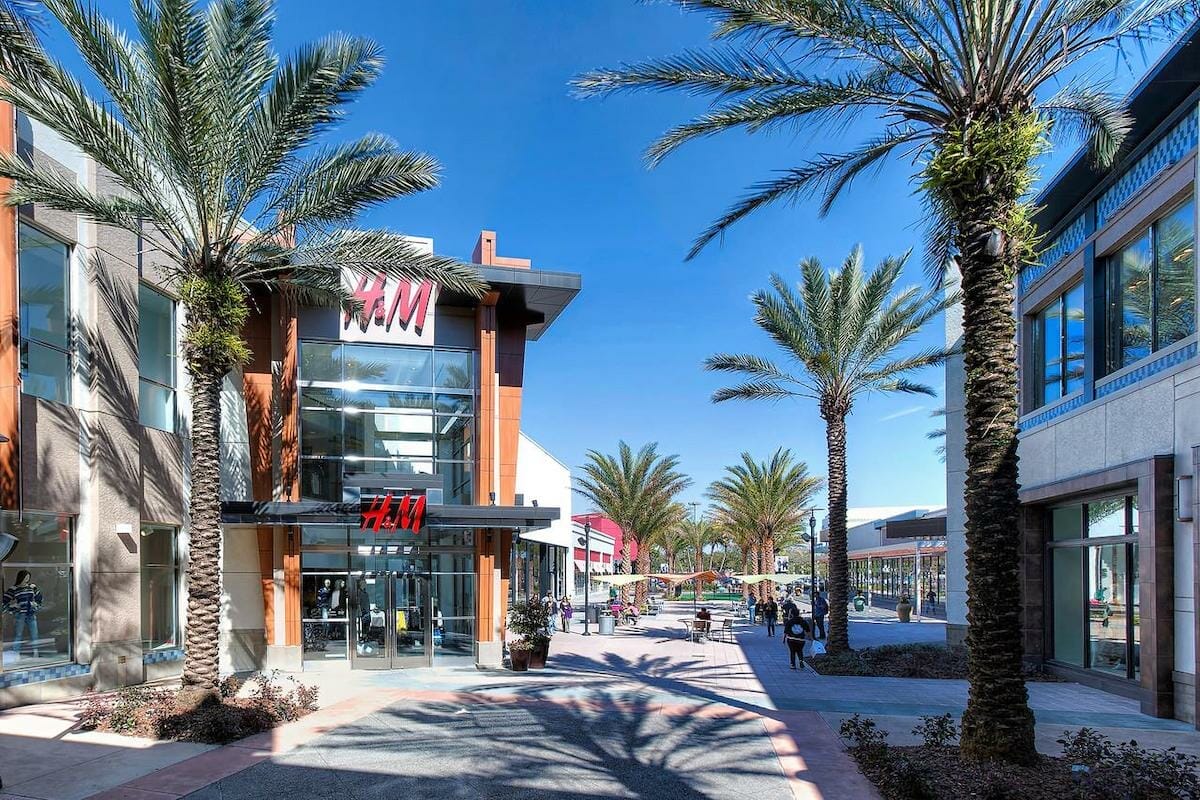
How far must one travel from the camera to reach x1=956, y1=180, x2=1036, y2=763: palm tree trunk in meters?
8.79

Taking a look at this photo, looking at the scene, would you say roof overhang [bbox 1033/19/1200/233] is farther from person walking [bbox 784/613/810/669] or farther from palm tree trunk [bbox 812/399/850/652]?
person walking [bbox 784/613/810/669]

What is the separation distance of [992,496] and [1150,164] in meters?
9.21

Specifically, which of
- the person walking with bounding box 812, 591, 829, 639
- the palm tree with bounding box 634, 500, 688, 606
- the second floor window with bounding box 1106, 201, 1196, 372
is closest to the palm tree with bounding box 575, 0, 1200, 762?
the second floor window with bounding box 1106, 201, 1196, 372

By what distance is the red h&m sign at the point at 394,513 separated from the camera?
17.4m

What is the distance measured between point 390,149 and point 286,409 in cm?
713

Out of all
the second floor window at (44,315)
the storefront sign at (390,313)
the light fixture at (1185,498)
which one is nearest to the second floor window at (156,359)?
the second floor window at (44,315)

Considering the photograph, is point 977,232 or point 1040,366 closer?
point 977,232

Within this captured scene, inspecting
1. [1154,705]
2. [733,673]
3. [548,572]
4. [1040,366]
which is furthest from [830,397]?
[548,572]

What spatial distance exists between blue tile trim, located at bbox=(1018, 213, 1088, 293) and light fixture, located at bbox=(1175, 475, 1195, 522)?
5633 millimetres

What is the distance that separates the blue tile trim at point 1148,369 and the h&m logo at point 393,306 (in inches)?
563

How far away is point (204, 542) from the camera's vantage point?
42.2 ft

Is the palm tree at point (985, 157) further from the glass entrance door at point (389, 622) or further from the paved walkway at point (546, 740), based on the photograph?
the glass entrance door at point (389, 622)

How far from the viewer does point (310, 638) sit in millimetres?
18891

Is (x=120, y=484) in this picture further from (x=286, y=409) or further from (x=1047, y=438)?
(x=1047, y=438)
